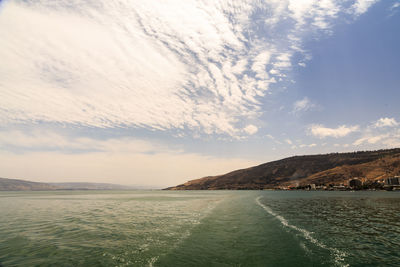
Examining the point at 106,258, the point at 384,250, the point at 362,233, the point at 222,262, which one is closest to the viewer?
the point at 222,262

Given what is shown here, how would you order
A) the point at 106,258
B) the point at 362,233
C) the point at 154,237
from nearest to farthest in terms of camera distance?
1. the point at 106,258
2. the point at 154,237
3. the point at 362,233

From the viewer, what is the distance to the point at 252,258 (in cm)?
1477

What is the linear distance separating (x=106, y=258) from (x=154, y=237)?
21.5ft

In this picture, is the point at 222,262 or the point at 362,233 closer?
the point at 222,262

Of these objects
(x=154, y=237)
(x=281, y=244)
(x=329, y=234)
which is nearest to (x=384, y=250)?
(x=329, y=234)

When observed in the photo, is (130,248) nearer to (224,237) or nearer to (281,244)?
(224,237)

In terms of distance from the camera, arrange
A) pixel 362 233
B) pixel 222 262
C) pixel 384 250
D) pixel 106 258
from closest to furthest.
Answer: pixel 222 262
pixel 106 258
pixel 384 250
pixel 362 233

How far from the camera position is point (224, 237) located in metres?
20.9

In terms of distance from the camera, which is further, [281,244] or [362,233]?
[362,233]

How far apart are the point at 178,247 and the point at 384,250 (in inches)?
671

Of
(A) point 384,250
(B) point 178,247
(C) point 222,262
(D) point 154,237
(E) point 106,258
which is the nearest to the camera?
(C) point 222,262

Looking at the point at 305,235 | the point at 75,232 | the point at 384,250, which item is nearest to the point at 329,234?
the point at 305,235

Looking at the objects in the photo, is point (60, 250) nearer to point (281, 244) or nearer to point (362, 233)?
point (281, 244)

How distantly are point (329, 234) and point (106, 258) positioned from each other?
2232 cm
